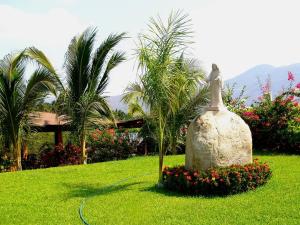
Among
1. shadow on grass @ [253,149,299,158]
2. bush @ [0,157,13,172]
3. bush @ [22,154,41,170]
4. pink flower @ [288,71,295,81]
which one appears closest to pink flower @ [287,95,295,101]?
pink flower @ [288,71,295,81]

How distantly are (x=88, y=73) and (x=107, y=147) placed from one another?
3.01 meters

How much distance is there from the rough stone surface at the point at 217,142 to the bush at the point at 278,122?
18.7 feet

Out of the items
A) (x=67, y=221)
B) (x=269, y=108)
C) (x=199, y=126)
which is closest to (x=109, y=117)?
(x=269, y=108)

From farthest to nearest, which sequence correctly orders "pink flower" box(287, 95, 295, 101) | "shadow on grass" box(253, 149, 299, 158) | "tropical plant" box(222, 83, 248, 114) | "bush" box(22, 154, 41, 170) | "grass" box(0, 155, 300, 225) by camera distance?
"tropical plant" box(222, 83, 248, 114) → "bush" box(22, 154, 41, 170) → "pink flower" box(287, 95, 295, 101) → "shadow on grass" box(253, 149, 299, 158) → "grass" box(0, 155, 300, 225)

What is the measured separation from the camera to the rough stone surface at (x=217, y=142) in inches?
302

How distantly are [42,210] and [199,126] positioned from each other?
3119 mm

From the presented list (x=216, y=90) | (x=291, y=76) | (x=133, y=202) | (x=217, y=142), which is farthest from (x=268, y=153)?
(x=133, y=202)

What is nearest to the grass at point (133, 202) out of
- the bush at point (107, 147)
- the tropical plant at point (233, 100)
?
the bush at point (107, 147)

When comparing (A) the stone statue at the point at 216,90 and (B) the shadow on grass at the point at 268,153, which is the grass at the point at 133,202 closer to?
(A) the stone statue at the point at 216,90

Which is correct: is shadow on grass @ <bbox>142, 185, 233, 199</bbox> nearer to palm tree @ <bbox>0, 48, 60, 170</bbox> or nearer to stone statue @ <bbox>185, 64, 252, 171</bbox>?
stone statue @ <bbox>185, 64, 252, 171</bbox>

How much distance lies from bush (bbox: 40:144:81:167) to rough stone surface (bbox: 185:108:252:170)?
6.84 metres

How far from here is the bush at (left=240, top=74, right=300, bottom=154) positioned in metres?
13.4

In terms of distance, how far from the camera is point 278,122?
45.4 ft

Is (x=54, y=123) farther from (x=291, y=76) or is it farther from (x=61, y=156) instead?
(x=291, y=76)
